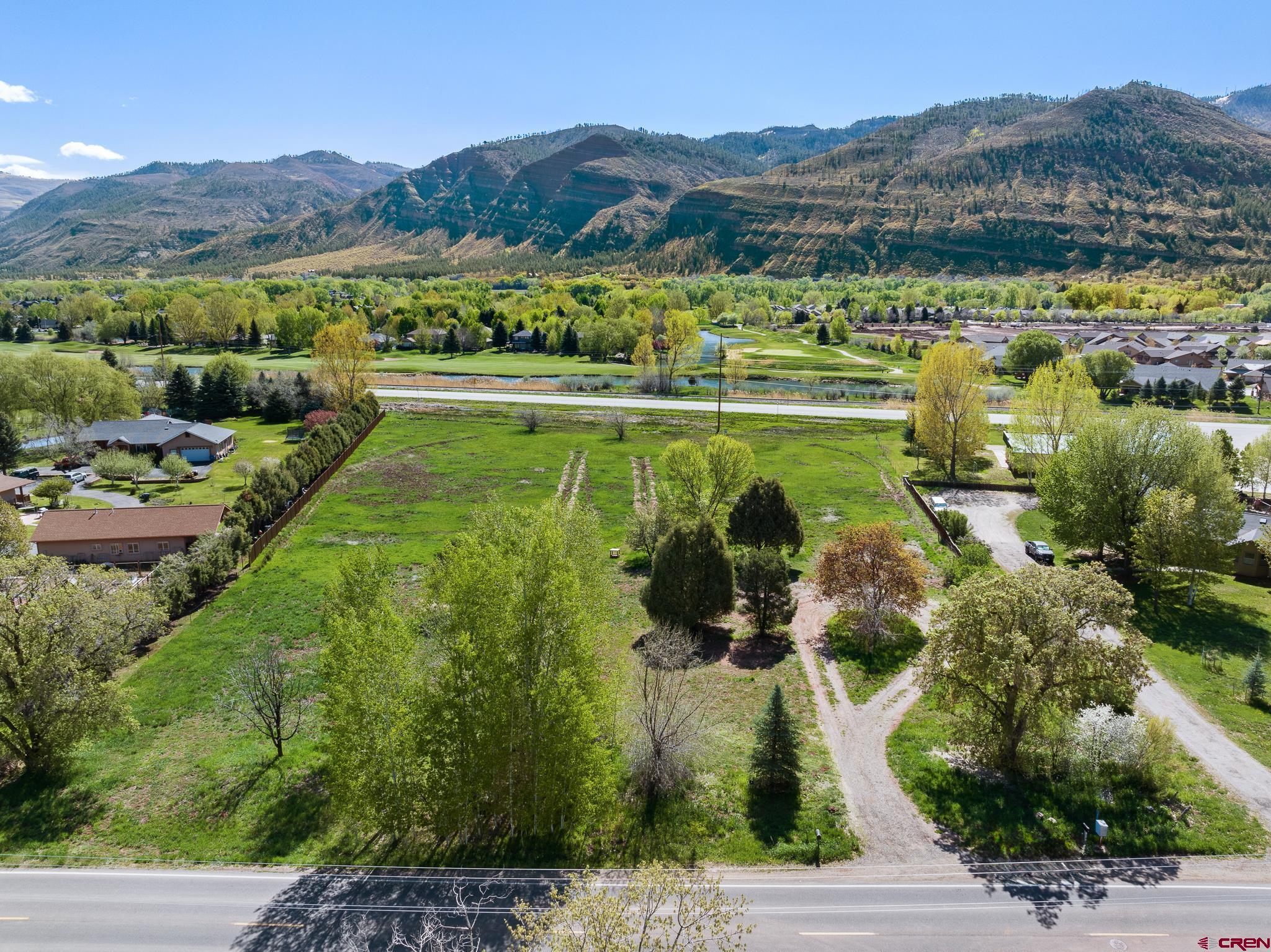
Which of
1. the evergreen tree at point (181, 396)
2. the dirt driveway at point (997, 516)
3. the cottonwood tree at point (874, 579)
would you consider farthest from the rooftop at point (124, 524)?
the dirt driveway at point (997, 516)

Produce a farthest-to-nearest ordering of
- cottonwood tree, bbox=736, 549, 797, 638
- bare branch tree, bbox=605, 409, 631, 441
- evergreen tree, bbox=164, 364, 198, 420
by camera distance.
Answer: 1. evergreen tree, bbox=164, 364, 198, 420
2. bare branch tree, bbox=605, 409, 631, 441
3. cottonwood tree, bbox=736, 549, 797, 638

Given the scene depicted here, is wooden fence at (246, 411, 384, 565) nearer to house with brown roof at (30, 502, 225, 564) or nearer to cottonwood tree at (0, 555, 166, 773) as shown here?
house with brown roof at (30, 502, 225, 564)

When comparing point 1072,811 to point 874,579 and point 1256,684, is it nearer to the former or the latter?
point 1256,684

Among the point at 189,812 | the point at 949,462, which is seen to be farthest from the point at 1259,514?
the point at 189,812

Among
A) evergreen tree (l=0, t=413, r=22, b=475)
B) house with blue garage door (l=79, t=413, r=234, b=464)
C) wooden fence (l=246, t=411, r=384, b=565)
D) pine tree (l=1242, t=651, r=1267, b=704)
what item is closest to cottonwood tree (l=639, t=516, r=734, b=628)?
pine tree (l=1242, t=651, r=1267, b=704)

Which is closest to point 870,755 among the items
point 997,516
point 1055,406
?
point 997,516

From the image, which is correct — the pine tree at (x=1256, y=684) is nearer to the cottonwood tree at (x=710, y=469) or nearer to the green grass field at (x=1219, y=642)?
the green grass field at (x=1219, y=642)

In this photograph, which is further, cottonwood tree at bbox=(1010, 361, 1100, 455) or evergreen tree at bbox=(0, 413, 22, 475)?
evergreen tree at bbox=(0, 413, 22, 475)
